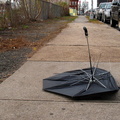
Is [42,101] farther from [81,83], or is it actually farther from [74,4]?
[74,4]

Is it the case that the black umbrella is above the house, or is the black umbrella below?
below

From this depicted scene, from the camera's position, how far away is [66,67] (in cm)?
504

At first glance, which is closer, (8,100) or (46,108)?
(46,108)

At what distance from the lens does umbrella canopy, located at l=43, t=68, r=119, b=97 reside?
3350 mm

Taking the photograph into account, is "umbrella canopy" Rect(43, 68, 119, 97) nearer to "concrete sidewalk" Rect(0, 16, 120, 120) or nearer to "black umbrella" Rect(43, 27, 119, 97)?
"black umbrella" Rect(43, 27, 119, 97)

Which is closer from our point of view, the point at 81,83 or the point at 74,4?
the point at 81,83

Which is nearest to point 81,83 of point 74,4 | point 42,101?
point 42,101

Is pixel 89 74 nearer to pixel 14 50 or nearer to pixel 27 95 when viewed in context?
pixel 27 95

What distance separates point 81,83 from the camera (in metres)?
3.63

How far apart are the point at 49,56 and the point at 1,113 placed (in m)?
3.37

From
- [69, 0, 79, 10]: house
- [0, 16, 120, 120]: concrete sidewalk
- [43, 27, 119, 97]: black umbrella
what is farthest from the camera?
[69, 0, 79, 10]: house

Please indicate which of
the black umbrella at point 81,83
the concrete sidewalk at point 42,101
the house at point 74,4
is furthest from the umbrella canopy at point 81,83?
the house at point 74,4

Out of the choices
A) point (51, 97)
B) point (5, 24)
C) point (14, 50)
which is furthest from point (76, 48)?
point (5, 24)

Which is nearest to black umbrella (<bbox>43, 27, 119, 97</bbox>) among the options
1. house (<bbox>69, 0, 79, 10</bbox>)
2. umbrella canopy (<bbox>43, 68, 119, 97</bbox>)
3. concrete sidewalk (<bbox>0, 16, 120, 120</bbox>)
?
umbrella canopy (<bbox>43, 68, 119, 97</bbox>)
